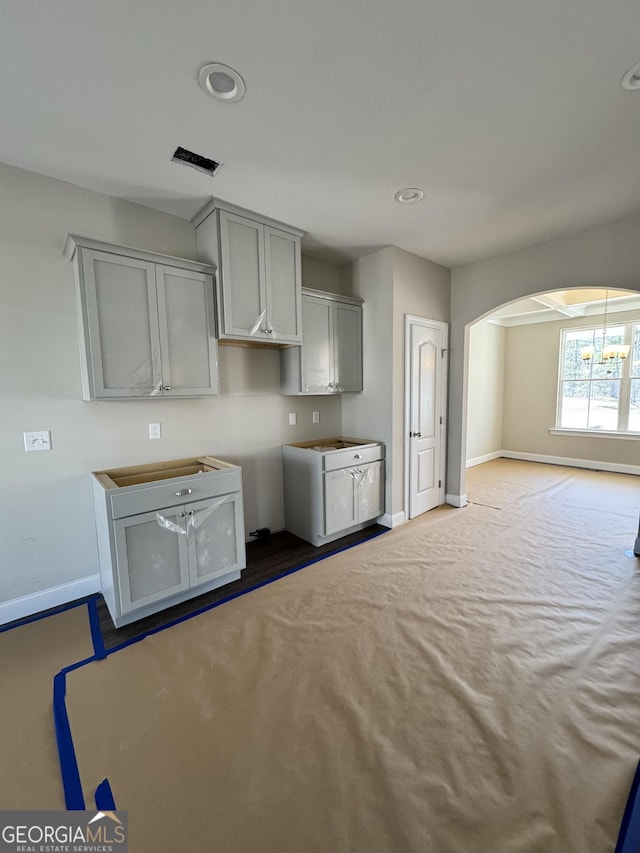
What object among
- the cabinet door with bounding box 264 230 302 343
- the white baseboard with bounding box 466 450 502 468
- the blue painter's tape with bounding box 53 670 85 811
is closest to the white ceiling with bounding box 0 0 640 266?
the cabinet door with bounding box 264 230 302 343

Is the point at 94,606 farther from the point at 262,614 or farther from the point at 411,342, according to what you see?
the point at 411,342

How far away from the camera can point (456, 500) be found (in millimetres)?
4195

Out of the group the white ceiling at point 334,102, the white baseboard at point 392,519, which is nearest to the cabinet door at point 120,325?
the white ceiling at point 334,102

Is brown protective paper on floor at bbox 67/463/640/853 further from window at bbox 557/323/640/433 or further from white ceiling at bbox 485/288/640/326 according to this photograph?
window at bbox 557/323/640/433

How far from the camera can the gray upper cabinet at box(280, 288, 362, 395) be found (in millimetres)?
3215

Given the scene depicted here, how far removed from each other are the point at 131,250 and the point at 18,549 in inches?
81.5

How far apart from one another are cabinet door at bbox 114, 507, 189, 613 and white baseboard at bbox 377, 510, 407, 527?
6.75ft

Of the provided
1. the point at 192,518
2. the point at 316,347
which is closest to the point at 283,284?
the point at 316,347

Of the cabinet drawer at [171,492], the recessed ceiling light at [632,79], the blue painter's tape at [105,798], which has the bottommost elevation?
the blue painter's tape at [105,798]

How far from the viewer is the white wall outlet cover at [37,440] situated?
2.21 metres

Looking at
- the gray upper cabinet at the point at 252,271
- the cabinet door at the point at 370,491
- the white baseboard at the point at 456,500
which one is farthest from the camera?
the white baseboard at the point at 456,500

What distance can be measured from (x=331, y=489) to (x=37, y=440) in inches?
87.2

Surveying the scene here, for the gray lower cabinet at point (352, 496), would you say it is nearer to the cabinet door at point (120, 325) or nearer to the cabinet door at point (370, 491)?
the cabinet door at point (370, 491)

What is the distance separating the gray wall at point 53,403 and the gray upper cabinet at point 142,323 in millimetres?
189
